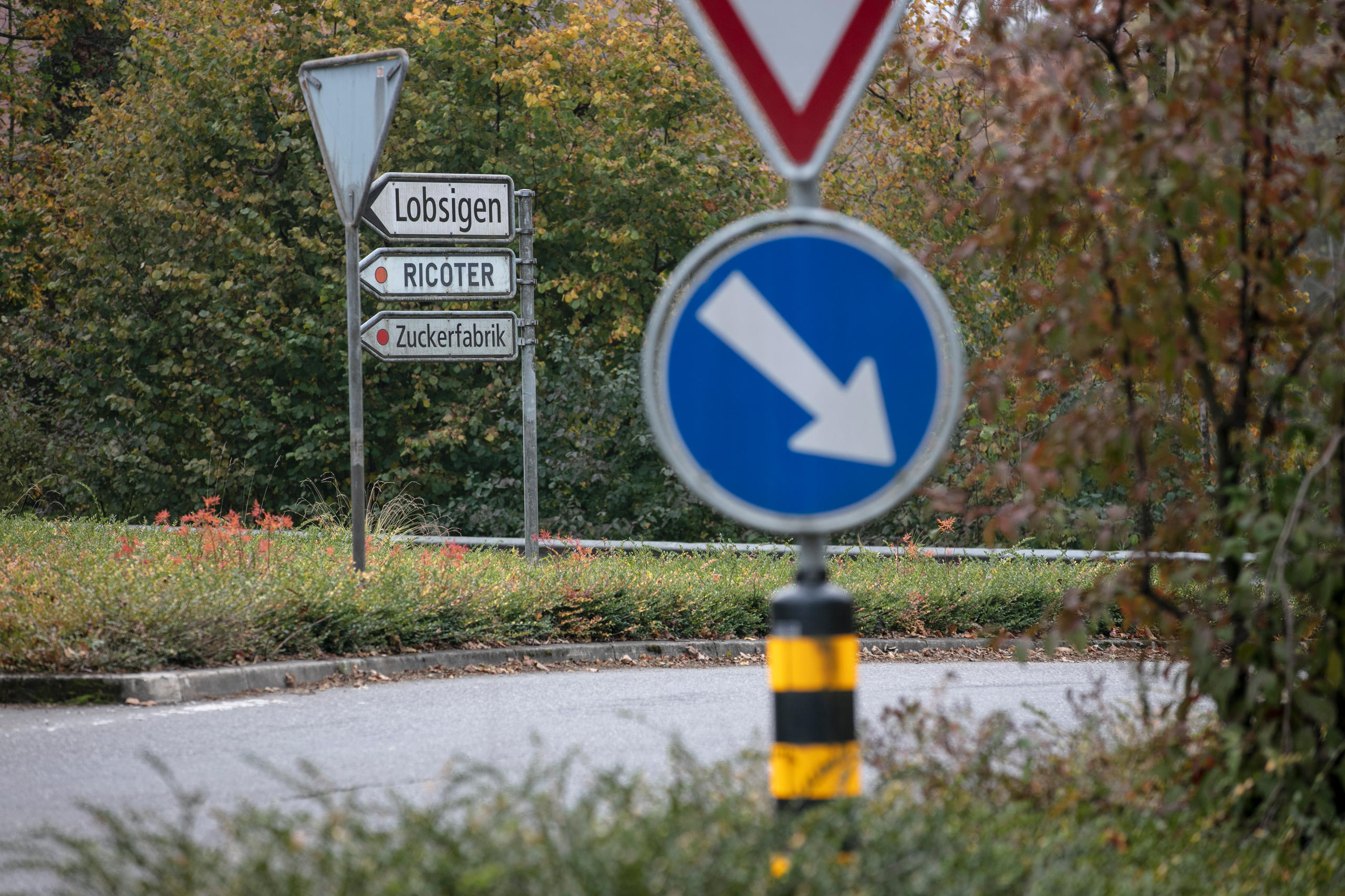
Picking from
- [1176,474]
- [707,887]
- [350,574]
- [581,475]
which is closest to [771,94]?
[707,887]

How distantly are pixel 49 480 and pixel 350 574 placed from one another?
17861 mm

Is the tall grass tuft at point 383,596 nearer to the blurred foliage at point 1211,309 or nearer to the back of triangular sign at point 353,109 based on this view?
the back of triangular sign at point 353,109

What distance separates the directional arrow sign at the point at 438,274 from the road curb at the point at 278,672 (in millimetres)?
3040

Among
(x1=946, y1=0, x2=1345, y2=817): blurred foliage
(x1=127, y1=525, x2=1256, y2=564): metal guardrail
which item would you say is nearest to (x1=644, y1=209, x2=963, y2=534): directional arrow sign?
(x1=946, y1=0, x2=1345, y2=817): blurred foliage

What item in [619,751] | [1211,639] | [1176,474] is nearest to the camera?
[1211,639]

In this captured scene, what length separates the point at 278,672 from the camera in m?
8.97

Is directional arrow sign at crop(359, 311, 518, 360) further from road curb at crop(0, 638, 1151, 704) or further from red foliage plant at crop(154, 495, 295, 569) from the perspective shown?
road curb at crop(0, 638, 1151, 704)

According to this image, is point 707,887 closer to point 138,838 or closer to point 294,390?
point 138,838

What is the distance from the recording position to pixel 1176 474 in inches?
212

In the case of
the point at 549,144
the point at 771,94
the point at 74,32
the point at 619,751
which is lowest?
the point at 619,751

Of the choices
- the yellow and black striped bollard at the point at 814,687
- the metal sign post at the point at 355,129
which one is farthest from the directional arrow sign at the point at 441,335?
the yellow and black striped bollard at the point at 814,687

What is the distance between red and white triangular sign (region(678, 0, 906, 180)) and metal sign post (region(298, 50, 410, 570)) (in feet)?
23.8

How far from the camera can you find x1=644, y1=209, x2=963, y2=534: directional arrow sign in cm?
328

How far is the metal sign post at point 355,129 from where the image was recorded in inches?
409
